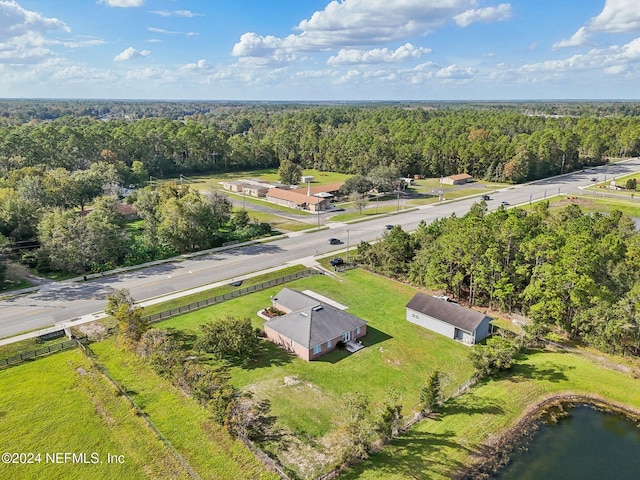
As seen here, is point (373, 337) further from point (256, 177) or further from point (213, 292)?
point (256, 177)

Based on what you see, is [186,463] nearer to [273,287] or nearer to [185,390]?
[185,390]

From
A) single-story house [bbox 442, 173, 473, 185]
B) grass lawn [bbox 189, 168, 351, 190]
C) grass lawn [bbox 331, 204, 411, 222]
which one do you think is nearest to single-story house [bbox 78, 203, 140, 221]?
grass lawn [bbox 189, 168, 351, 190]

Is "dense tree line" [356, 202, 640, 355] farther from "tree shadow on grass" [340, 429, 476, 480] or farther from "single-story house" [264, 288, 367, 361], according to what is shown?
"tree shadow on grass" [340, 429, 476, 480]

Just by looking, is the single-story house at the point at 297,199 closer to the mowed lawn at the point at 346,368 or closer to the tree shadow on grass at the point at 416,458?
the mowed lawn at the point at 346,368

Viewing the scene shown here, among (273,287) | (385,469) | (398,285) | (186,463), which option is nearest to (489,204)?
(398,285)

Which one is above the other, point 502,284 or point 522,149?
point 522,149

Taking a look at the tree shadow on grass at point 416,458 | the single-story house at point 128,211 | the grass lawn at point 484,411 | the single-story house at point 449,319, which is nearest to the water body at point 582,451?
the grass lawn at point 484,411
